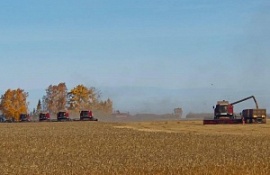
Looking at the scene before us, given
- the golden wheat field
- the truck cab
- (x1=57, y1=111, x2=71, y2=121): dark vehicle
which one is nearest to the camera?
the golden wheat field

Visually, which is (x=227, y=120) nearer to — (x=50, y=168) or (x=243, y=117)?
(x=243, y=117)

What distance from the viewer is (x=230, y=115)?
85.9m

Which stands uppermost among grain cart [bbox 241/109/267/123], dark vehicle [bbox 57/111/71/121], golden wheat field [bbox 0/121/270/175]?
dark vehicle [bbox 57/111/71/121]

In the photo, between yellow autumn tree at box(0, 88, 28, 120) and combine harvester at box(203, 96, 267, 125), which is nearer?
combine harvester at box(203, 96, 267, 125)

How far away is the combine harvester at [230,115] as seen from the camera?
82.1 metres

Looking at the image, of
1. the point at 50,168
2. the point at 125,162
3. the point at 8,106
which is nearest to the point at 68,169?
the point at 50,168

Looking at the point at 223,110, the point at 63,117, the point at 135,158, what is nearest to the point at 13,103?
the point at 63,117

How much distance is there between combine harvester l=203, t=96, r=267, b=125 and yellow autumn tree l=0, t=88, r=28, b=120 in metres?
94.7

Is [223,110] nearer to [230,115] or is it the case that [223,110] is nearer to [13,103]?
[230,115]

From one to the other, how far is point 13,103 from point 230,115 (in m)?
105

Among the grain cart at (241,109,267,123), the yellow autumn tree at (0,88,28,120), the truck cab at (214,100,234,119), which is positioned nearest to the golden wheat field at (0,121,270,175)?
the grain cart at (241,109,267,123)

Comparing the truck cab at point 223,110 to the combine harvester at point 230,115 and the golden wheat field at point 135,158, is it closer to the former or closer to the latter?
the combine harvester at point 230,115

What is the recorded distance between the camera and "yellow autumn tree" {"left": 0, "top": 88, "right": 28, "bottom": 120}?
170 meters

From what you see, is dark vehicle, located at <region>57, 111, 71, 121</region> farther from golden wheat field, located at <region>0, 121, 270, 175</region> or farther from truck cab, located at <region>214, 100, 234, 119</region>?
golden wheat field, located at <region>0, 121, 270, 175</region>
